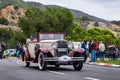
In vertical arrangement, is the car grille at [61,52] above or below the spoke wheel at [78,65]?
above

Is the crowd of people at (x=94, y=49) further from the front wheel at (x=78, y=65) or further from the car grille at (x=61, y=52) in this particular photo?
the car grille at (x=61, y=52)

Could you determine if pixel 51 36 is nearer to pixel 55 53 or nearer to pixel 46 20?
pixel 55 53

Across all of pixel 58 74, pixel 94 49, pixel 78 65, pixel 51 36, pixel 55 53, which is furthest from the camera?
pixel 94 49

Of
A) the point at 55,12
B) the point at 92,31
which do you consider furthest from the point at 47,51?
the point at 92,31

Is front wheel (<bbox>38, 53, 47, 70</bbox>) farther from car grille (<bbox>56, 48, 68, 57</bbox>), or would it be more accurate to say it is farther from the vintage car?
car grille (<bbox>56, 48, 68, 57</bbox>)

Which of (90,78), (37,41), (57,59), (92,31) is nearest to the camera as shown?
(90,78)

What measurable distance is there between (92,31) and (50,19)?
94.5 ft

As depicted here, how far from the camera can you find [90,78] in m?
17.6

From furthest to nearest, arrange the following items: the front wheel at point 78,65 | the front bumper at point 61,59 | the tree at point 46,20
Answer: the tree at point 46,20, the front wheel at point 78,65, the front bumper at point 61,59

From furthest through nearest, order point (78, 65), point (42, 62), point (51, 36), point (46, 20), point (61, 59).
Result: point (46, 20), point (51, 36), point (78, 65), point (42, 62), point (61, 59)

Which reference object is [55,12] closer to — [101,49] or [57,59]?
[101,49]

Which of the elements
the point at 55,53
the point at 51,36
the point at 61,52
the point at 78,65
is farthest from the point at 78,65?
the point at 51,36

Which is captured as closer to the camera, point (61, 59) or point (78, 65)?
point (61, 59)

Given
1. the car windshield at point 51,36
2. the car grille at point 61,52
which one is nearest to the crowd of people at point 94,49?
the car windshield at point 51,36
